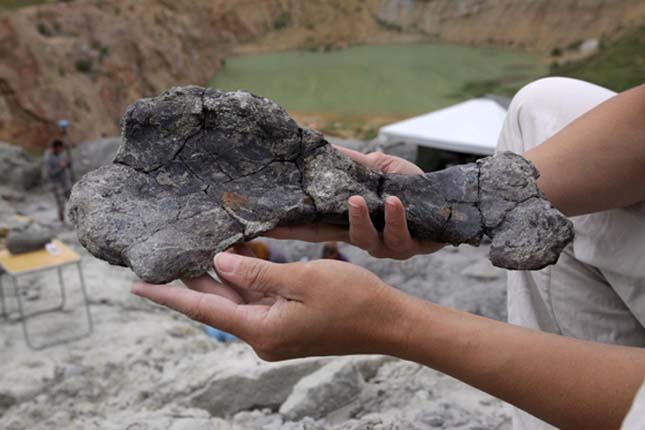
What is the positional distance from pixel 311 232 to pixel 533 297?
27.6 inches

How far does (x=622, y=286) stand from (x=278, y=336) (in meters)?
1.02

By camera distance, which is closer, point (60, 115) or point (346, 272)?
point (346, 272)

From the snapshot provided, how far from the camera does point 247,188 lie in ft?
5.84

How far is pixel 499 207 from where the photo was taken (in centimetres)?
177

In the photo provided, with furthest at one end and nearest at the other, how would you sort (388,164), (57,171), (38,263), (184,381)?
(57,171)
(38,263)
(184,381)
(388,164)

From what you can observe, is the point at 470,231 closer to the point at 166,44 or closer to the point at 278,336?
the point at 278,336

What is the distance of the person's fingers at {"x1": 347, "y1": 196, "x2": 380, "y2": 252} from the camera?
64.1 inches

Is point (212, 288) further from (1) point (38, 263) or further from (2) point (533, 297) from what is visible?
(1) point (38, 263)

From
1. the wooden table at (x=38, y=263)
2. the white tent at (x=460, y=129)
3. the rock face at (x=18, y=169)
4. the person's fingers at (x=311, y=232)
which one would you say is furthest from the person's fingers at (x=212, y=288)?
the rock face at (x=18, y=169)

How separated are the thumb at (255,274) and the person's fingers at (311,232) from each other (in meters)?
→ 0.32

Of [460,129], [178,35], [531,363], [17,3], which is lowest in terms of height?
[460,129]

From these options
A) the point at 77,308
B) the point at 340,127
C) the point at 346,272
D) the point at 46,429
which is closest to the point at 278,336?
the point at 346,272

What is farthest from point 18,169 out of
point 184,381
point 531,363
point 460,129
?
point 531,363

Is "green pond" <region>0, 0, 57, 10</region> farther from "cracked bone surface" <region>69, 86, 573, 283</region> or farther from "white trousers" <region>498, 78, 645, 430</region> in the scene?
"white trousers" <region>498, 78, 645, 430</region>
